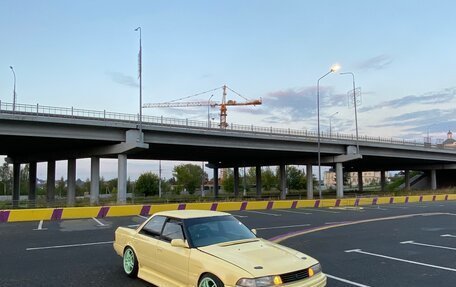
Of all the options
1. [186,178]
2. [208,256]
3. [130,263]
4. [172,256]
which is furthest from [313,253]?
[186,178]

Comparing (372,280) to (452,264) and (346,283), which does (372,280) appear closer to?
(346,283)

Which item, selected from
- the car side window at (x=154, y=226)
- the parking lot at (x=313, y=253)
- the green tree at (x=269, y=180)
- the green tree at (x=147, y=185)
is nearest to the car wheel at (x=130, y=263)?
the parking lot at (x=313, y=253)

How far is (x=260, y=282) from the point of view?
5.14m

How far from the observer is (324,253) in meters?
10.7

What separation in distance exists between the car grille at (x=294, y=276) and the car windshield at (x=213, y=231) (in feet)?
4.63

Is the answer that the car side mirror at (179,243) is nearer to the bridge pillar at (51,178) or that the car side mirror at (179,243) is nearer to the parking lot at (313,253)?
the parking lot at (313,253)

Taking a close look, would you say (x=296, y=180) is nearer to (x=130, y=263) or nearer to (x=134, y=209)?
(x=134, y=209)

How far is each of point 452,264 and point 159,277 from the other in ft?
22.2

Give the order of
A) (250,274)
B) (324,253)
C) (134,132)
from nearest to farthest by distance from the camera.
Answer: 1. (250,274)
2. (324,253)
3. (134,132)

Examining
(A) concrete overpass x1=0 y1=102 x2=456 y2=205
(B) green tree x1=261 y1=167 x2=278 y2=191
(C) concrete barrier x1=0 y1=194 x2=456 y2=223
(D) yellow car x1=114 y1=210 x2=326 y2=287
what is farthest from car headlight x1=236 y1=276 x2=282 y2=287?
(B) green tree x1=261 y1=167 x2=278 y2=191

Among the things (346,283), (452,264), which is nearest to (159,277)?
(346,283)

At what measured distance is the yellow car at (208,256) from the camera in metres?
5.34

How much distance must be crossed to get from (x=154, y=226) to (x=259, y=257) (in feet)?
8.08

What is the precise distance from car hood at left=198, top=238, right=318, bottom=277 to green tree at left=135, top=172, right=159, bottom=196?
87.8 meters
